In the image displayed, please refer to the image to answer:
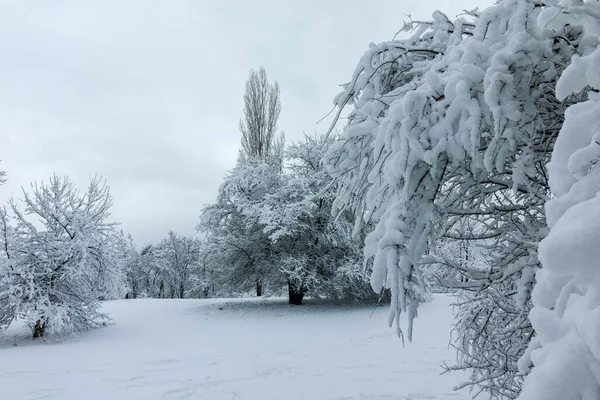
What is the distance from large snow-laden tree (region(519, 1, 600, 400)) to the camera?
2.90 feet

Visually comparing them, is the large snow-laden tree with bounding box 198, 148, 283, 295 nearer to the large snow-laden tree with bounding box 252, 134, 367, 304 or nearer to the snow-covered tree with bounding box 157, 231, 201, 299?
the large snow-laden tree with bounding box 252, 134, 367, 304

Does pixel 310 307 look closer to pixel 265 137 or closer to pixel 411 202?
pixel 265 137

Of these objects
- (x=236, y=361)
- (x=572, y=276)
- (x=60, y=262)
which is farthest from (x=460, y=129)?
(x=60, y=262)

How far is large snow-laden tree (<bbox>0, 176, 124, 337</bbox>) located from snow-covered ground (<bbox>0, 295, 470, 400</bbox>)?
2.35ft

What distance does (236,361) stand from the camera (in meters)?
6.65

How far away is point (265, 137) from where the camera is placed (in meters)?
20.6

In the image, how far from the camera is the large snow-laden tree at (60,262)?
887cm

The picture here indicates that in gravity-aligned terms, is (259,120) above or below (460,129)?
above

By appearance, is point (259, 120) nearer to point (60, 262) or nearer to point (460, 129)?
point (60, 262)

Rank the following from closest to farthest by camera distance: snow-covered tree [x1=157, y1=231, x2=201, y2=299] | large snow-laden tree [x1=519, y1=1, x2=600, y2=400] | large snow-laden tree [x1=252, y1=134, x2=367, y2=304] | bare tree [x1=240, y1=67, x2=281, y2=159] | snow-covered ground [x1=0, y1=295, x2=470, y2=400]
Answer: large snow-laden tree [x1=519, y1=1, x2=600, y2=400]
snow-covered ground [x1=0, y1=295, x2=470, y2=400]
large snow-laden tree [x1=252, y1=134, x2=367, y2=304]
bare tree [x1=240, y1=67, x2=281, y2=159]
snow-covered tree [x1=157, y1=231, x2=201, y2=299]

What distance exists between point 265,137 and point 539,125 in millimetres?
19128

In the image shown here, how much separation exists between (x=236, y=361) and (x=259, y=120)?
51.8 feet

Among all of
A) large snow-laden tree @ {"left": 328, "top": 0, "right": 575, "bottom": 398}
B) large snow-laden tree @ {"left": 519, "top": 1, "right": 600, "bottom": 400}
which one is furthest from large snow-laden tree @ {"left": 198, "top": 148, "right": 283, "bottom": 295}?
large snow-laden tree @ {"left": 519, "top": 1, "right": 600, "bottom": 400}

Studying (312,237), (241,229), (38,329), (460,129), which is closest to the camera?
(460,129)
